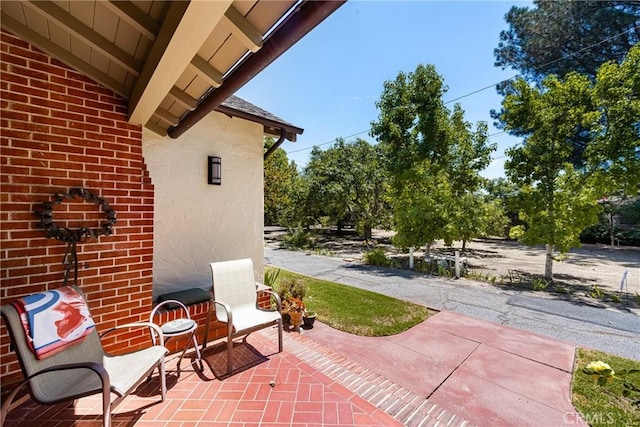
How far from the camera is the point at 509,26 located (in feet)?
60.8

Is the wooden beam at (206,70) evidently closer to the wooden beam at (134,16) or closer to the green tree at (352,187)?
the wooden beam at (134,16)

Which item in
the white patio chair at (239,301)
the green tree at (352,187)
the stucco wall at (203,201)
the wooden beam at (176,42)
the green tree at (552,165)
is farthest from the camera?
the green tree at (352,187)

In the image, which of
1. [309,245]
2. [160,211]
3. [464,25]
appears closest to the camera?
[160,211]

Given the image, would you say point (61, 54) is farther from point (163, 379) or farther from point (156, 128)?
point (163, 379)

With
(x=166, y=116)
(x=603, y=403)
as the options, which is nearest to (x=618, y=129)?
(x=603, y=403)

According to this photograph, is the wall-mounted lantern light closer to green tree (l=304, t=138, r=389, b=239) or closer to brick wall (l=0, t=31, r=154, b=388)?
brick wall (l=0, t=31, r=154, b=388)

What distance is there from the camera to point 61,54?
285 cm

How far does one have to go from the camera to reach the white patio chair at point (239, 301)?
373 cm

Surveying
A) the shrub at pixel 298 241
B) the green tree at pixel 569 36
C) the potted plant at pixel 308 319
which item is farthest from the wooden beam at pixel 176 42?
the green tree at pixel 569 36

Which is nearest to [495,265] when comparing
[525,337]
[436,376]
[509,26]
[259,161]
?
[525,337]

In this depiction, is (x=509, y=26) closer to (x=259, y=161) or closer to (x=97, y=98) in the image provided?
(x=259, y=161)

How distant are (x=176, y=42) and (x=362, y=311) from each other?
5892 millimetres

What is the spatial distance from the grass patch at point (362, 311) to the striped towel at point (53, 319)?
403 cm

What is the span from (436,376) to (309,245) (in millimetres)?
14753
